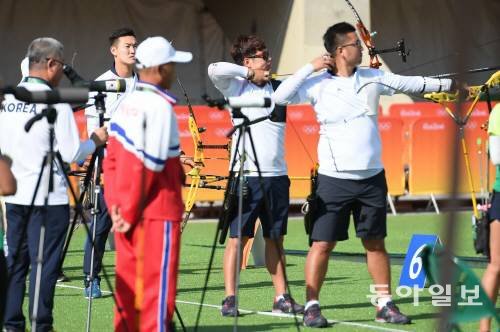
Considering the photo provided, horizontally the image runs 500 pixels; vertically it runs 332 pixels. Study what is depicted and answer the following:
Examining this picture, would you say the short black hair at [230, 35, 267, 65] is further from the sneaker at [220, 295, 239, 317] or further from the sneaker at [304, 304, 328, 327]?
the sneaker at [304, 304, 328, 327]

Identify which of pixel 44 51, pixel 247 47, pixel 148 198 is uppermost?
pixel 247 47

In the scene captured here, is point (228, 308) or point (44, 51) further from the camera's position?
point (228, 308)

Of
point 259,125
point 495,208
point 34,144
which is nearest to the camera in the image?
point 495,208

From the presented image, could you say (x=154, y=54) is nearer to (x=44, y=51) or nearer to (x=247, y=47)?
(x=44, y=51)

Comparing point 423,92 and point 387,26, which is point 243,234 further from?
point 387,26

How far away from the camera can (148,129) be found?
18.9ft

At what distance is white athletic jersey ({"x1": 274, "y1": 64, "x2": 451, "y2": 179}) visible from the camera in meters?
7.89

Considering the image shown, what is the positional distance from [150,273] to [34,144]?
146cm

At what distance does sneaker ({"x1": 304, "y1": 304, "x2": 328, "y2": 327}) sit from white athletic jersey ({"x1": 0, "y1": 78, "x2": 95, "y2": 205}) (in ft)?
6.31

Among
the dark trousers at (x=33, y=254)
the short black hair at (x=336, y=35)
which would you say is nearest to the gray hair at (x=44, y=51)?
the dark trousers at (x=33, y=254)

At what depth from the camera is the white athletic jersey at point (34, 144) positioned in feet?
22.0

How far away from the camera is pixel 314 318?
791cm

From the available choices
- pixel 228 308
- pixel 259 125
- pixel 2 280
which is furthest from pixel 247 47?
pixel 2 280

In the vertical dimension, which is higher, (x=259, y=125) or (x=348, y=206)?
(x=259, y=125)
